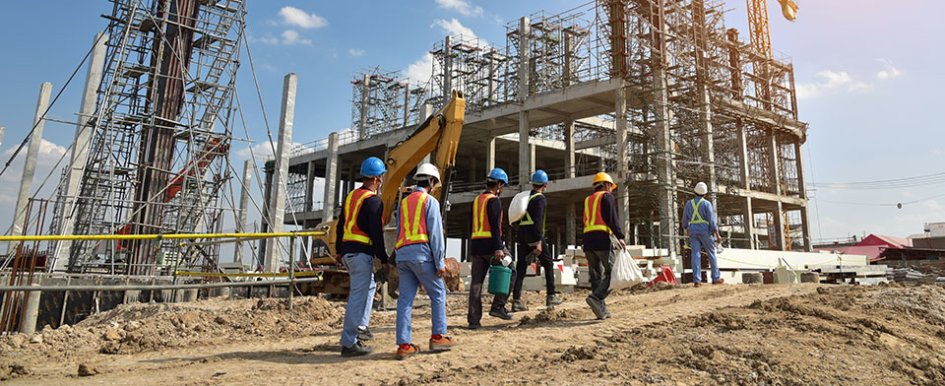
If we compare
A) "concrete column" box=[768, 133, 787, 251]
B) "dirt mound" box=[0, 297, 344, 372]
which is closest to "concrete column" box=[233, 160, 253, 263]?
"dirt mound" box=[0, 297, 344, 372]

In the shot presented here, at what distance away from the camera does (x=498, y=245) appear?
611cm

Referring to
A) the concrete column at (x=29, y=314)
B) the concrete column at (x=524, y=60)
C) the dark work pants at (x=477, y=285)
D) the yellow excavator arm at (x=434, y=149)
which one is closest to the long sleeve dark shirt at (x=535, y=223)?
the dark work pants at (x=477, y=285)

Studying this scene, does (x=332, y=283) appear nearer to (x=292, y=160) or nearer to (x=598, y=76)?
(x=598, y=76)

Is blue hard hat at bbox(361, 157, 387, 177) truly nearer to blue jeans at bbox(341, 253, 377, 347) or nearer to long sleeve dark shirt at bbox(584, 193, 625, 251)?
blue jeans at bbox(341, 253, 377, 347)

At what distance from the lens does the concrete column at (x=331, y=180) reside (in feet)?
126

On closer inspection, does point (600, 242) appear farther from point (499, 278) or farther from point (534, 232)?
point (499, 278)

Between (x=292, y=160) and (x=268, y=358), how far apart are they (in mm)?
40255

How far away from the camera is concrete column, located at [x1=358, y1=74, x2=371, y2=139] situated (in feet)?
140

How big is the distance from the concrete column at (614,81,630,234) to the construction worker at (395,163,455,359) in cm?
2118

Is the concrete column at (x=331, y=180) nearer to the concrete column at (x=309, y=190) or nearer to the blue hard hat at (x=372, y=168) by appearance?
the concrete column at (x=309, y=190)

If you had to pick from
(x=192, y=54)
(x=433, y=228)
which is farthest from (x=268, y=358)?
(x=192, y=54)

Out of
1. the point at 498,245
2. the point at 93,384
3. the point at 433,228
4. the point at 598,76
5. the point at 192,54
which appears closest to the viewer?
the point at 93,384

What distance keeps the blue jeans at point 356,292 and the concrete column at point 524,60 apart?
25101 millimetres

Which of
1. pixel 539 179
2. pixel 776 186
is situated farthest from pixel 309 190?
pixel 539 179
